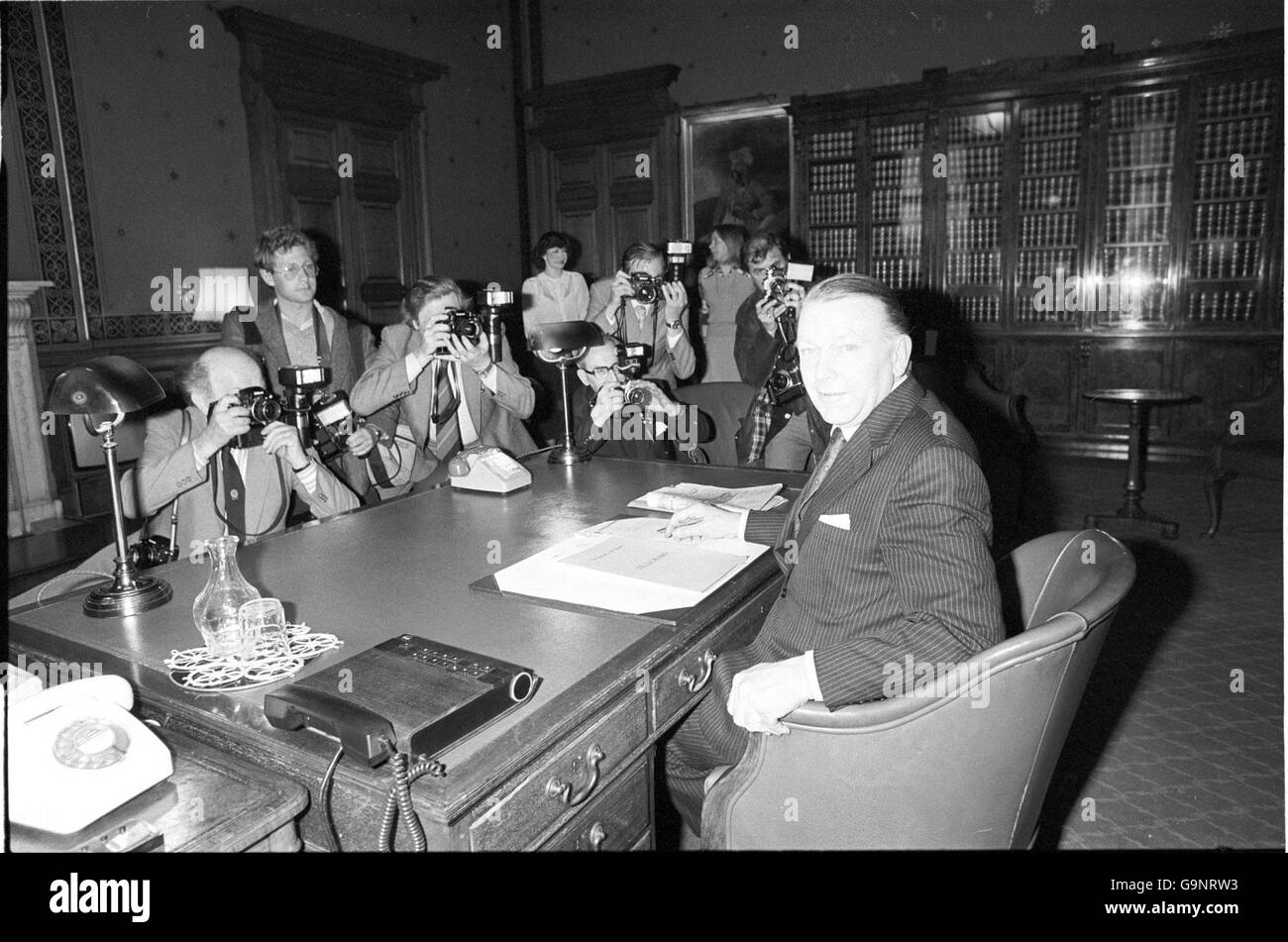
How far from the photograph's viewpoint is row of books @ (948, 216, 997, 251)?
6855 millimetres

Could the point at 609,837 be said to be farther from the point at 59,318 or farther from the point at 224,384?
the point at 59,318

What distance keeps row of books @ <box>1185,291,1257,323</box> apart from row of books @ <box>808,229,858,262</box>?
2426mm

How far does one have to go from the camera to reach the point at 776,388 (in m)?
3.37

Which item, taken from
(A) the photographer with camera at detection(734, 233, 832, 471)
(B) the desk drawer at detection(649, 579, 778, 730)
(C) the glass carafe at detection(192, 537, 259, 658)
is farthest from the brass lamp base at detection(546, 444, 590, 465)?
(C) the glass carafe at detection(192, 537, 259, 658)

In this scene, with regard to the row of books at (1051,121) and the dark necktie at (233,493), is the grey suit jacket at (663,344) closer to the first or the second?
the dark necktie at (233,493)

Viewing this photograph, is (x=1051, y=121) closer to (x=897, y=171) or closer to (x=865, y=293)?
(x=897, y=171)

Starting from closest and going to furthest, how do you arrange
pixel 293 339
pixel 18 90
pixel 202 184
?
pixel 293 339
pixel 18 90
pixel 202 184

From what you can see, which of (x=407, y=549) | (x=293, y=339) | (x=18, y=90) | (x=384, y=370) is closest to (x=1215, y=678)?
(x=407, y=549)

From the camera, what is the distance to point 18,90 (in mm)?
5043

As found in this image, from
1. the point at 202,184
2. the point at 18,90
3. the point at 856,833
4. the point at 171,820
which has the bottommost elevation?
the point at 856,833

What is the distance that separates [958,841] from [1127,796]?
5.11 feet

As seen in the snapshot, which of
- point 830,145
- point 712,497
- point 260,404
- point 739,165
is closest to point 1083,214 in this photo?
point 830,145

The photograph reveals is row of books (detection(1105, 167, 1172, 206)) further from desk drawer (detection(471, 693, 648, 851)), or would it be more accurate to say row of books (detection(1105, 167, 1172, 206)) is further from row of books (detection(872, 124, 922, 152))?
desk drawer (detection(471, 693, 648, 851))

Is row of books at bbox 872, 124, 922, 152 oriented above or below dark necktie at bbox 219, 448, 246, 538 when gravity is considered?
above
